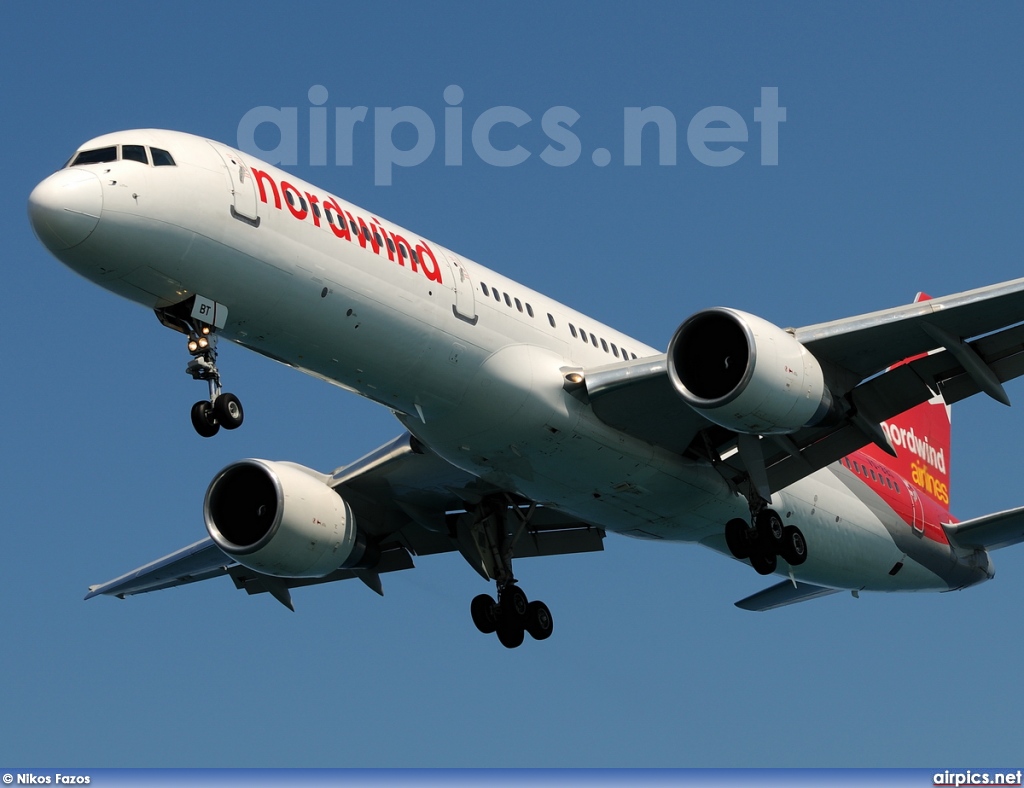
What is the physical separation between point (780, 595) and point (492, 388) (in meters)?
12.1

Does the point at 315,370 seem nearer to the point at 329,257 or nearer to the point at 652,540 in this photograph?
the point at 329,257

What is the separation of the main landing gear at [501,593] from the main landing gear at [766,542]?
4438mm

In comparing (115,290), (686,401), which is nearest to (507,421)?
(686,401)

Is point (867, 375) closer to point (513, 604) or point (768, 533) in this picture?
point (768, 533)

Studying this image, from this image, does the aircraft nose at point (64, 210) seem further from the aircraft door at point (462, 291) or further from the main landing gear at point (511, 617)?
the main landing gear at point (511, 617)

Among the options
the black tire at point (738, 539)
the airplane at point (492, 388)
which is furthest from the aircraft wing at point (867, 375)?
the black tire at point (738, 539)

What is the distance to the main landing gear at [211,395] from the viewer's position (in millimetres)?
24234

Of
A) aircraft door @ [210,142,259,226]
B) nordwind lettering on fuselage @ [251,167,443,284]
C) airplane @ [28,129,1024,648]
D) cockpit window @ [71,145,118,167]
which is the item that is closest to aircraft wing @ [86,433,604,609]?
airplane @ [28,129,1024,648]

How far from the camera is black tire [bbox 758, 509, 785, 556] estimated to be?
1164 inches

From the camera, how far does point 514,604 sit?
3188 centimetres

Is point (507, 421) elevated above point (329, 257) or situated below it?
below

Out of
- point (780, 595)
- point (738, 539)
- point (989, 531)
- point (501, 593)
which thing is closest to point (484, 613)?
point (501, 593)

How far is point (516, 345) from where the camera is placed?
27.3 m

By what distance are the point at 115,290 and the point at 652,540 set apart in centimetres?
1258
